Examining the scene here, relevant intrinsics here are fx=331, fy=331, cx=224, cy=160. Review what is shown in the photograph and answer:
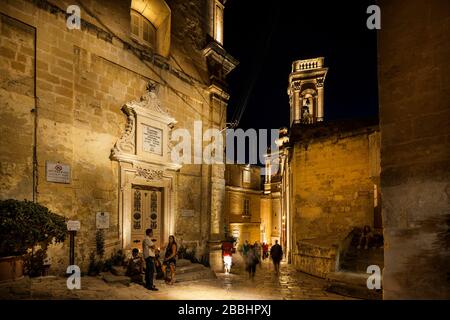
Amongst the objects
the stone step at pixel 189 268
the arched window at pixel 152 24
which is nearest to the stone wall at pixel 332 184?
the stone step at pixel 189 268

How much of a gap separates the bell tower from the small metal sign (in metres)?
17.7

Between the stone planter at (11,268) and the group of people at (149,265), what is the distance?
2.60 metres

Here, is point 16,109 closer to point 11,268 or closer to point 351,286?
point 11,268

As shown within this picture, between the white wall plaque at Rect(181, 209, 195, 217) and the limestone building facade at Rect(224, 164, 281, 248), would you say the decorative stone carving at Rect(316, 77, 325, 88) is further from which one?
the white wall plaque at Rect(181, 209, 195, 217)

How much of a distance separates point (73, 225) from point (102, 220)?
0.85m

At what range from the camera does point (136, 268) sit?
8.23 m

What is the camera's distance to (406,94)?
3.89 m

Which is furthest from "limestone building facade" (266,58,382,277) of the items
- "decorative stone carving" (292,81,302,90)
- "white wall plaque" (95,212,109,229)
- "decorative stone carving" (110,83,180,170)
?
"decorative stone carving" (292,81,302,90)

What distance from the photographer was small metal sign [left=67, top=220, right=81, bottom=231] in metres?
7.88

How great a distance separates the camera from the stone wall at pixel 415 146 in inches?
139

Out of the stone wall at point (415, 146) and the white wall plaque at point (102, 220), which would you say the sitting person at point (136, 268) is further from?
the stone wall at point (415, 146)

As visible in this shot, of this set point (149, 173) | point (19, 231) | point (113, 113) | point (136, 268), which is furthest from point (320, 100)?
point (19, 231)
